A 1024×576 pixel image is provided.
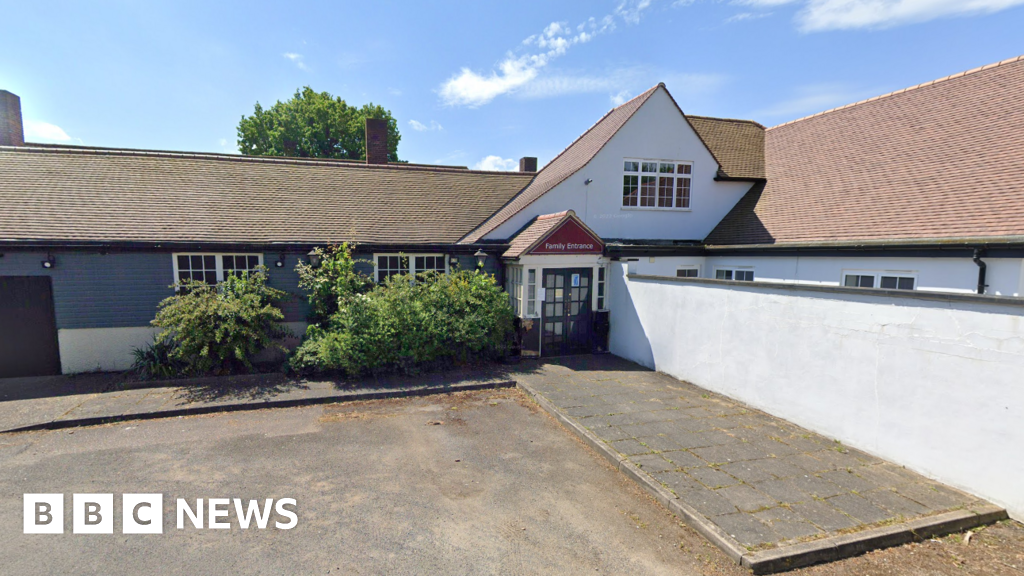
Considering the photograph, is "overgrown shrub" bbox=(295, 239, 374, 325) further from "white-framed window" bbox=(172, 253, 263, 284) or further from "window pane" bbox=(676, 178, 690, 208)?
"window pane" bbox=(676, 178, 690, 208)

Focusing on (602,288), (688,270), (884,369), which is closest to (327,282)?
(602,288)

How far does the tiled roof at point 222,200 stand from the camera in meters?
11.1

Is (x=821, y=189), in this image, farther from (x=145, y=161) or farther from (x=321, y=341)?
(x=145, y=161)

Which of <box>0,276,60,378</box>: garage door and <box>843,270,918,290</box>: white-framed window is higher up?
<box>843,270,918,290</box>: white-framed window

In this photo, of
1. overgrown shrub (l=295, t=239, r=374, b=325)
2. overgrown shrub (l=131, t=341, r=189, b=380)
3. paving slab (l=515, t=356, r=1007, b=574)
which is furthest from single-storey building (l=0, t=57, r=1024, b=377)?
paving slab (l=515, t=356, r=1007, b=574)

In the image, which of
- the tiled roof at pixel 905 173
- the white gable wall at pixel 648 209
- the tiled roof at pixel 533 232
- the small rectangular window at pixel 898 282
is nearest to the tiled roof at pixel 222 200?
the tiled roof at pixel 533 232

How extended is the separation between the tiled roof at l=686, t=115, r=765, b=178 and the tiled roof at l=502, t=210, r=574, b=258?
704cm

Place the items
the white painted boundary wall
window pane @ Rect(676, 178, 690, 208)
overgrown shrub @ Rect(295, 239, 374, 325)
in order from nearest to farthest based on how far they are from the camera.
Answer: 1. the white painted boundary wall
2. overgrown shrub @ Rect(295, 239, 374, 325)
3. window pane @ Rect(676, 178, 690, 208)

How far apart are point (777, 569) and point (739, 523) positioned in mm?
574

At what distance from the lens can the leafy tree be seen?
3844 cm

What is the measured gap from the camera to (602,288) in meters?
13.0

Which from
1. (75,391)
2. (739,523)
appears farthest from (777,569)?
(75,391)

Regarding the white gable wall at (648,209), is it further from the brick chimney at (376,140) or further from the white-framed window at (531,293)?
the brick chimney at (376,140)

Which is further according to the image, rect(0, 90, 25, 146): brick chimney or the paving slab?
rect(0, 90, 25, 146): brick chimney
